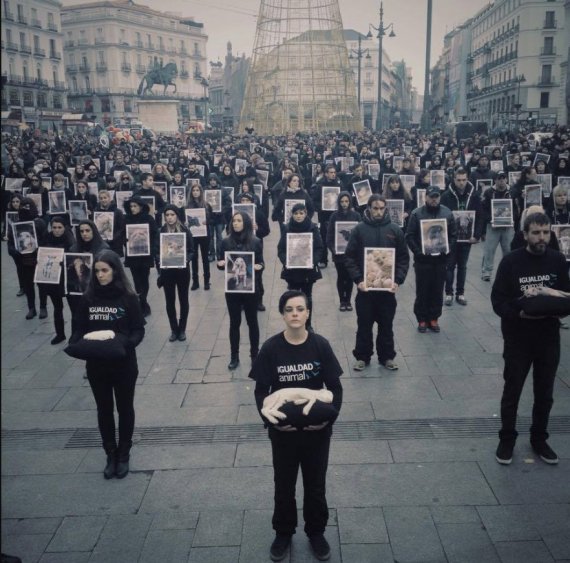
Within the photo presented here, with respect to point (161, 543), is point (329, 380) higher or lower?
higher

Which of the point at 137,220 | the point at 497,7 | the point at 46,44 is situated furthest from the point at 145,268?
the point at 497,7

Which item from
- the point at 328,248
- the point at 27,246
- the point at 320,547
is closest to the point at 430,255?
the point at 328,248

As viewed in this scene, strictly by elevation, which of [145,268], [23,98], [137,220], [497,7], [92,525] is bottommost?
[92,525]

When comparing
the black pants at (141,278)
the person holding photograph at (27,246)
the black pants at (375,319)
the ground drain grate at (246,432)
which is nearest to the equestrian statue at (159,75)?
the person holding photograph at (27,246)

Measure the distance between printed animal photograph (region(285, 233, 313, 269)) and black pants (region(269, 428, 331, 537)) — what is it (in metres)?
4.30

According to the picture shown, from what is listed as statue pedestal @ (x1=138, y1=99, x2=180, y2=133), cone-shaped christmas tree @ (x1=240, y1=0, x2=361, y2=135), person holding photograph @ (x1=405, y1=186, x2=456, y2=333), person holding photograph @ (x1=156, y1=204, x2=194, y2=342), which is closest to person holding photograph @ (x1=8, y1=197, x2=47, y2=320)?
person holding photograph @ (x1=156, y1=204, x2=194, y2=342)

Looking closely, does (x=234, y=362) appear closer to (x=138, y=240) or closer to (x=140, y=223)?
(x=138, y=240)

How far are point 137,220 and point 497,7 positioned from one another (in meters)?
73.7

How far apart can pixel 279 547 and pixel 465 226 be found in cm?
662

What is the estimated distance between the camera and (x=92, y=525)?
14.1 feet

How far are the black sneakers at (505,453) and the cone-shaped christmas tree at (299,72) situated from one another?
130 feet

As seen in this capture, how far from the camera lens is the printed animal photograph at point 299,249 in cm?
794

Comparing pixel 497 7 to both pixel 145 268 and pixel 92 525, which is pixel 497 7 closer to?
pixel 145 268

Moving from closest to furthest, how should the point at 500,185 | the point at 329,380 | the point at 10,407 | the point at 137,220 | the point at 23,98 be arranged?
the point at 329,380 < the point at 10,407 < the point at 137,220 < the point at 500,185 < the point at 23,98
